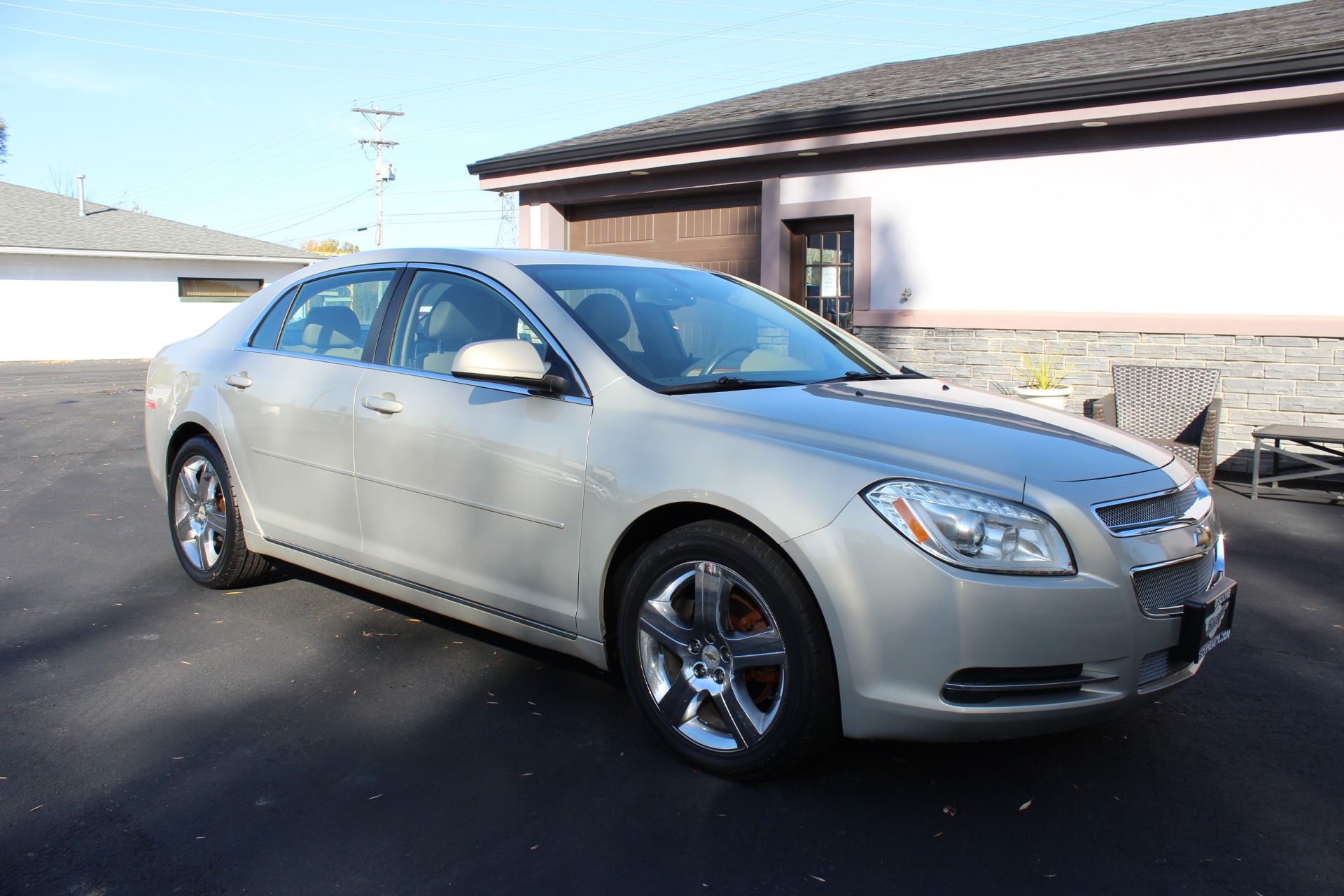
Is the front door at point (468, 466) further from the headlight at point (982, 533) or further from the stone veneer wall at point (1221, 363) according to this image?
the stone veneer wall at point (1221, 363)

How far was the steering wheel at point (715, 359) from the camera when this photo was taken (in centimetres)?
Result: 363

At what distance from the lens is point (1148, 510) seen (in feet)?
9.49

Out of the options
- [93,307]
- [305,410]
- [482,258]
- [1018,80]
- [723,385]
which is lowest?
[305,410]

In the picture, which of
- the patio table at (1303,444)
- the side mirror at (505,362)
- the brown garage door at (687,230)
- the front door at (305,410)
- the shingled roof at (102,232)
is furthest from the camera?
the shingled roof at (102,232)

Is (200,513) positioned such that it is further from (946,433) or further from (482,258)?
(946,433)

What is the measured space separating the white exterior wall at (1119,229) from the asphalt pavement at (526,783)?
16.3ft

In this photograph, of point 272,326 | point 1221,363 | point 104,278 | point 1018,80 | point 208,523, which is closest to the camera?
point 272,326

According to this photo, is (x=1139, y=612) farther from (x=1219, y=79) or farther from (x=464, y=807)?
(x=1219, y=79)

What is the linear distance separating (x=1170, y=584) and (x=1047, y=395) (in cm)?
663

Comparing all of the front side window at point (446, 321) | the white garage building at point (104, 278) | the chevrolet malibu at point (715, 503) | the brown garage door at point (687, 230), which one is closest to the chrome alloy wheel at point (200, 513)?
the chevrolet malibu at point (715, 503)

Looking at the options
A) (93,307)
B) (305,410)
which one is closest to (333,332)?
(305,410)

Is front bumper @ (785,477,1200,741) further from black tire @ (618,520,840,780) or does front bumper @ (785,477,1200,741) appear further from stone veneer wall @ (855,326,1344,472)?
stone veneer wall @ (855,326,1344,472)

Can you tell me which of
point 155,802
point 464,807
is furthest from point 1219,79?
point 155,802

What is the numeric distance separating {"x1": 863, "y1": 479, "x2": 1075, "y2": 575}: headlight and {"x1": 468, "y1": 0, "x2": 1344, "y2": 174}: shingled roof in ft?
23.4
